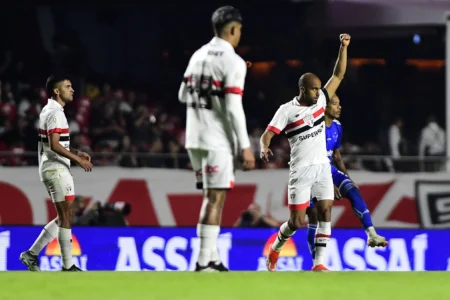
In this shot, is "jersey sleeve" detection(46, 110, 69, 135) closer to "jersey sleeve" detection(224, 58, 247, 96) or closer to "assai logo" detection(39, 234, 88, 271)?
"jersey sleeve" detection(224, 58, 247, 96)

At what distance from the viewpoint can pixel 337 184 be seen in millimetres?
13719

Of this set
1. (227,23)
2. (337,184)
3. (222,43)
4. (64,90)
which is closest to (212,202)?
(222,43)

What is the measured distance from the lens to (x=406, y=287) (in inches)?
320

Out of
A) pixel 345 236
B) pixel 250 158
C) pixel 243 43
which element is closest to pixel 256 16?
pixel 243 43

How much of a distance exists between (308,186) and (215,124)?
9.95 feet

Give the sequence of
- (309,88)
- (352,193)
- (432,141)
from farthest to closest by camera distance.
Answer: (432,141) < (352,193) < (309,88)

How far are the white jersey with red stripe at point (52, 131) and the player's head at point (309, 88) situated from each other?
8.00 feet

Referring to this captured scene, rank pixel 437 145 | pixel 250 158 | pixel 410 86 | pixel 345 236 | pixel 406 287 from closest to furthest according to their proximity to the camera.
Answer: pixel 406 287 → pixel 250 158 → pixel 345 236 → pixel 437 145 → pixel 410 86

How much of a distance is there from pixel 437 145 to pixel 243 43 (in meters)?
5.48

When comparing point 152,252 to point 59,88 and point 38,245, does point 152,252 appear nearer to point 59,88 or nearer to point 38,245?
point 38,245

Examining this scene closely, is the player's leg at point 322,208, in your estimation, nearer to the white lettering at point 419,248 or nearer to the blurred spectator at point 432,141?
the white lettering at point 419,248

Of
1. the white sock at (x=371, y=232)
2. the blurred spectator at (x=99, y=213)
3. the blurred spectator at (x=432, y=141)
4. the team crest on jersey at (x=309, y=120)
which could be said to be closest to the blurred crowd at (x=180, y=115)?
the blurred spectator at (x=432, y=141)

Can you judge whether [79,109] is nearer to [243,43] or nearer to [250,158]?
[243,43]

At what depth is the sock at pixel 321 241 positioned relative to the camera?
479 inches
